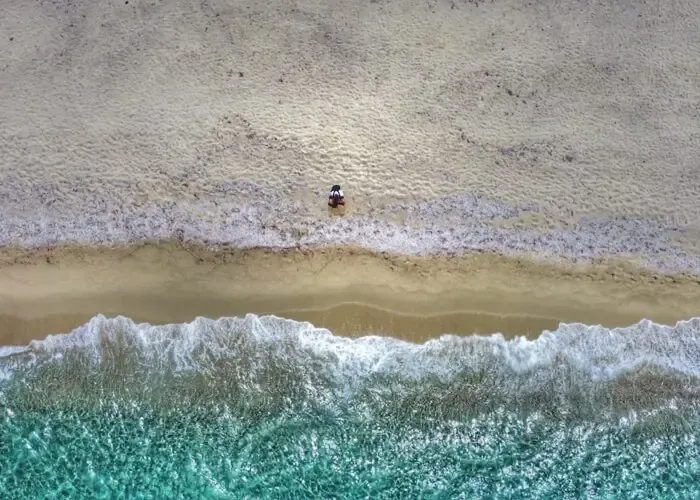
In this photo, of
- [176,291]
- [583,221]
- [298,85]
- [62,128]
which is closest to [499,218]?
[583,221]

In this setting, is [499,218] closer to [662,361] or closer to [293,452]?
[662,361]

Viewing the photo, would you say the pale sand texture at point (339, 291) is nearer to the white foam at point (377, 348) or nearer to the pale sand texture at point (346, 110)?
the white foam at point (377, 348)

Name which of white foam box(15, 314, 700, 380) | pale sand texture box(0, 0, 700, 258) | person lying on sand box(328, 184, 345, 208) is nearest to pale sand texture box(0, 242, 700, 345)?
white foam box(15, 314, 700, 380)

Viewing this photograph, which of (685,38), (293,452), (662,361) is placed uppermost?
(685,38)

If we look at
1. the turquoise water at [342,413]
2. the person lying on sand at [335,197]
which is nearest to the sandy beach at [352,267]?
the turquoise water at [342,413]

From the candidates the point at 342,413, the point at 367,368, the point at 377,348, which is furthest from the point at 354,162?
the point at 342,413

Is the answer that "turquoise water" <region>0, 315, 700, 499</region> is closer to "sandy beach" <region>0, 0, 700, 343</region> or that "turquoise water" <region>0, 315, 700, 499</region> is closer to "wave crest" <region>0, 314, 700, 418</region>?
"wave crest" <region>0, 314, 700, 418</region>
